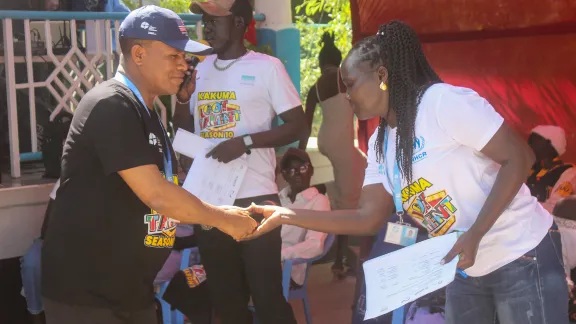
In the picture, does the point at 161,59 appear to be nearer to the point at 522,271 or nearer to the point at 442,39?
the point at 522,271

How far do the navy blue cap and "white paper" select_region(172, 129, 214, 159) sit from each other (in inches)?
50.6

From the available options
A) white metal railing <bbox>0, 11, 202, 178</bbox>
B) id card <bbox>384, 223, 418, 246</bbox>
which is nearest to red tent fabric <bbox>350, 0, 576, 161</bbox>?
white metal railing <bbox>0, 11, 202, 178</bbox>

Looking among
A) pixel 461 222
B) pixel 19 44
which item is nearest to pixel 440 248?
pixel 461 222

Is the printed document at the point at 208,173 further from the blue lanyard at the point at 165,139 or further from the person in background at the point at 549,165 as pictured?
the person in background at the point at 549,165

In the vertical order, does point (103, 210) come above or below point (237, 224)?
above

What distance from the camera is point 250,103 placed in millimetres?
4133

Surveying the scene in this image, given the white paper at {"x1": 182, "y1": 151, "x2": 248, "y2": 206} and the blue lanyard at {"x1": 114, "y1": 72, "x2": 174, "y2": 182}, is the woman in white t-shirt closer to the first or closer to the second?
the blue lanyard at {"x1": 114, "y1": 72, "x2": 174, "y2": 182}

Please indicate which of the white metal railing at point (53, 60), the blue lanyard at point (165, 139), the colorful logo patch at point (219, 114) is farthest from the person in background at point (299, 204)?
the blue lanyard at point (165, 139)

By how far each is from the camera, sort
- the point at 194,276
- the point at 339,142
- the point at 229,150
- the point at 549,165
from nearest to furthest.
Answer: the point at 229,150, the point at 194,276, the point at 549,165, the point at 339,142

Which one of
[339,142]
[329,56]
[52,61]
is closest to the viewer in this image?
[52,61]

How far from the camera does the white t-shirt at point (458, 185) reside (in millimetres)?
2625

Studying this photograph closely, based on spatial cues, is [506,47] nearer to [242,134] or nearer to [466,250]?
[242,134]

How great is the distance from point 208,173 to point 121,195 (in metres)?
1.41

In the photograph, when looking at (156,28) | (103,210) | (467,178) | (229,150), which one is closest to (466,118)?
(467,178)
